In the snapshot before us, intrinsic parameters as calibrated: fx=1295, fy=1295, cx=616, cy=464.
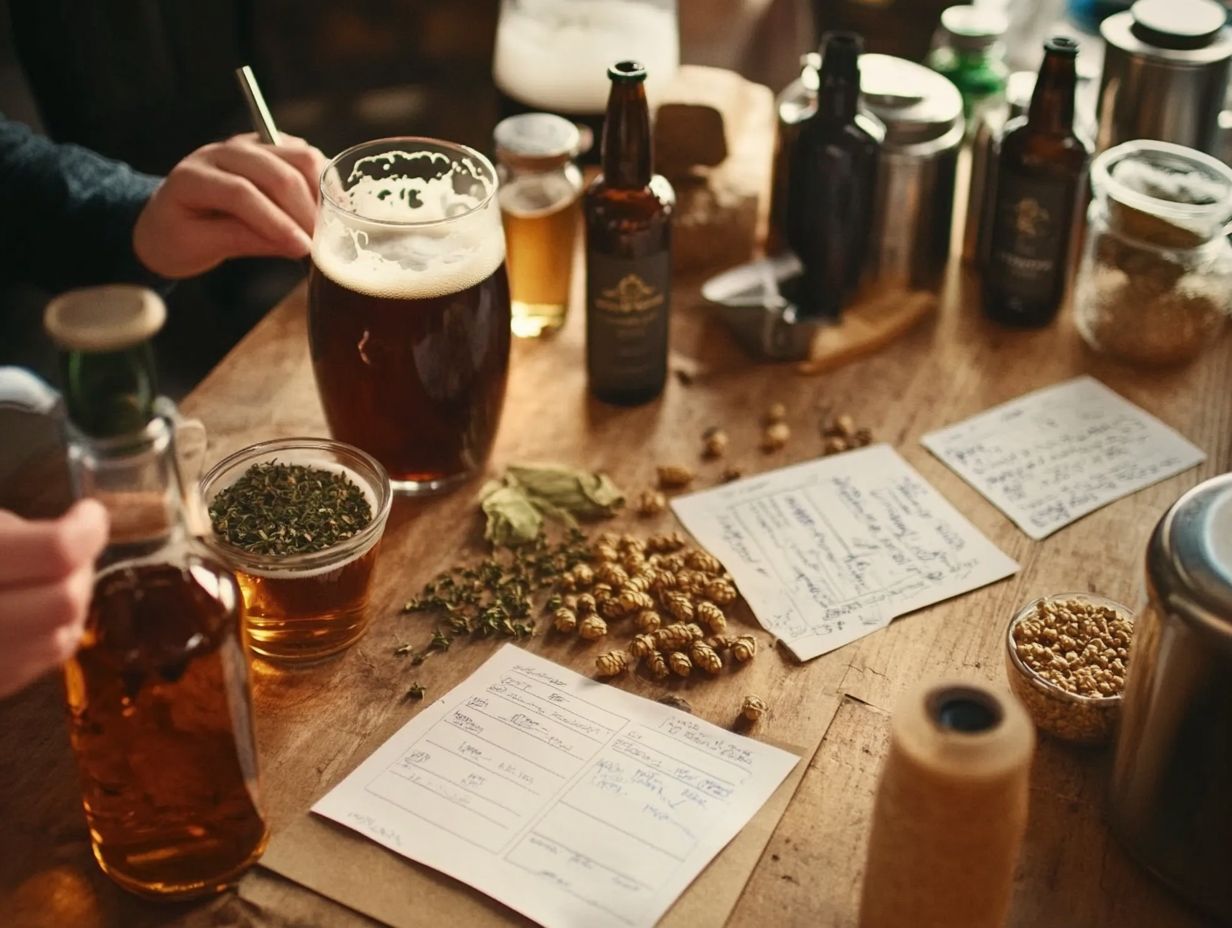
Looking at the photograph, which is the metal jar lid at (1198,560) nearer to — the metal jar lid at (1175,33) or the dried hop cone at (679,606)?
the dried hop cone at (679,606)

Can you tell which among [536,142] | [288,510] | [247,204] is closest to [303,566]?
[288,510]

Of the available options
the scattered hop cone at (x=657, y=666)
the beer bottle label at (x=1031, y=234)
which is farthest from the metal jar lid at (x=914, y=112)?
the scattered hop cone at (x=657, y=666)

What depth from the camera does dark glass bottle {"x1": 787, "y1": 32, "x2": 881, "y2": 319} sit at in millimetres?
1391

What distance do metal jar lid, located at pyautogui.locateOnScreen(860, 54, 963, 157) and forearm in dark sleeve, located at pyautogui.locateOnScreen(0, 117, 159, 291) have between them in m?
0.85

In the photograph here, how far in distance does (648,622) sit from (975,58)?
949 millimetres

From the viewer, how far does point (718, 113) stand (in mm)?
1547

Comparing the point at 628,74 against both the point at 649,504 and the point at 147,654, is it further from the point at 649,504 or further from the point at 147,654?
the point at 147,654

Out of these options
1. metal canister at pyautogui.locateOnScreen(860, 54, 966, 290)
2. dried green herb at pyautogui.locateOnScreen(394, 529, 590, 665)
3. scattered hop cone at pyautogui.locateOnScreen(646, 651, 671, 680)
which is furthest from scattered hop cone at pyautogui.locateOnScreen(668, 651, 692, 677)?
metal canister at pyautogui.locateOnScreen(860, 54, 966, 290)

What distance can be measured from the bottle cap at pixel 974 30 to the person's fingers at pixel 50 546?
51.1 inches

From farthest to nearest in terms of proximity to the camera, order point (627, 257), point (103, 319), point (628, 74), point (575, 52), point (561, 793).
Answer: point (575, 52) < point (627, 257) < point (628, 74) < point (561, 793) < point (103, 319)

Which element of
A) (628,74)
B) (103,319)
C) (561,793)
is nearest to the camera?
(103,319)

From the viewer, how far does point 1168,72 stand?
149 centimetres

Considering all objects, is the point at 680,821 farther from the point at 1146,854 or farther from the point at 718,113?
the point at 718,113

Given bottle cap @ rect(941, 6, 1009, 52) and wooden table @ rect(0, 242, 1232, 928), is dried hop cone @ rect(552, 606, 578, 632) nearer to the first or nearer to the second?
wooden table @ rect(0, 242, 1232, 928)
